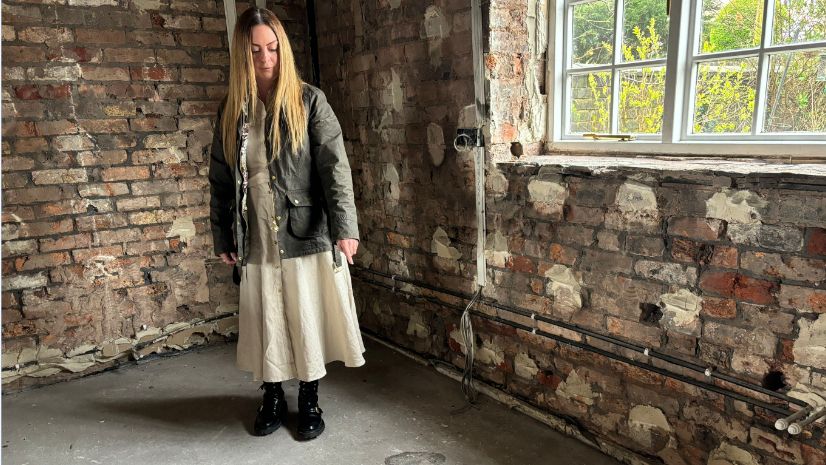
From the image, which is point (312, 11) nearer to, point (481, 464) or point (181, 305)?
point (181, 305)

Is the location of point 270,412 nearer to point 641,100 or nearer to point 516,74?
point 516,74

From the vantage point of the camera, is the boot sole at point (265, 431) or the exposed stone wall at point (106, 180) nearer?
the boot sole at point (265, 431)

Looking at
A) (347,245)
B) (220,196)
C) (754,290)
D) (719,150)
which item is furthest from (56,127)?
(754,290)

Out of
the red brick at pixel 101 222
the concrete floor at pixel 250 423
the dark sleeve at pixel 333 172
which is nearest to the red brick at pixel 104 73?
the red brick at pixel 101 222

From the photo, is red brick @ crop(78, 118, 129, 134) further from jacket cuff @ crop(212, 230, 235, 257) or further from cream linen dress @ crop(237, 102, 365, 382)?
cream linen dress @ crop(237, 102, 365, 382)

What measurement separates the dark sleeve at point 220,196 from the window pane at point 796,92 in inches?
77.3

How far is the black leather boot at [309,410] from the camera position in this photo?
234 centimetres

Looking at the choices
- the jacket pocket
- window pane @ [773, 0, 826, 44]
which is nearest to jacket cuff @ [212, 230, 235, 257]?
the jacket pocket

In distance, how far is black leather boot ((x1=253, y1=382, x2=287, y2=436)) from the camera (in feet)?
7.76

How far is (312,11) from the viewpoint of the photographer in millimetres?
3312

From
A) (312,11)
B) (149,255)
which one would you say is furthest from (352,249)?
(312,11)

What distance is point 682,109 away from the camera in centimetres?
204

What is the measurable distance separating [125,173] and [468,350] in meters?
1.98

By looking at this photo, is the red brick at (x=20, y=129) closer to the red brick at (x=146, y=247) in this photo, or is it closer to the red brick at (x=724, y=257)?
the red brick at (x=146, y=247)
